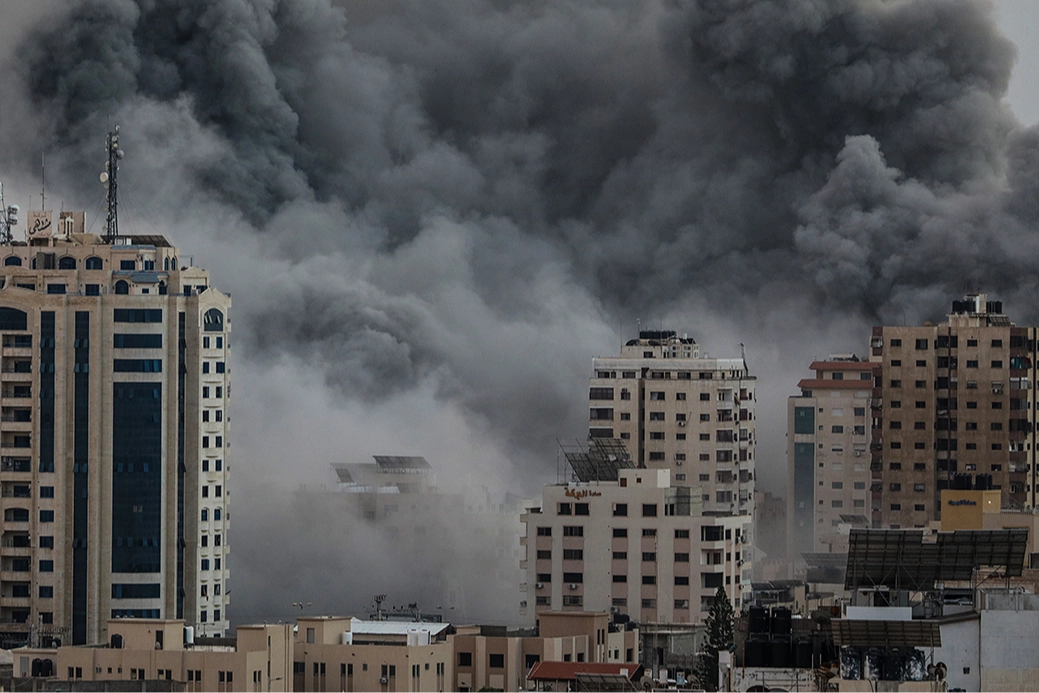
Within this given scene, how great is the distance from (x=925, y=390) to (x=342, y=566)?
14.3m

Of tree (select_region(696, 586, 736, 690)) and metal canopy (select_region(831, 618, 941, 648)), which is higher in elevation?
metal canopy (select_region(831, 618, 941, 648))

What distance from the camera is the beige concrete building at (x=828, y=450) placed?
68875mm

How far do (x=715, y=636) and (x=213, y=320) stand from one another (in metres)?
12.1

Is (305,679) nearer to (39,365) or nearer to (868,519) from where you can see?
(39,365)

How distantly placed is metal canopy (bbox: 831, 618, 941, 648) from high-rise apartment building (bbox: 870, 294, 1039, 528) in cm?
3749

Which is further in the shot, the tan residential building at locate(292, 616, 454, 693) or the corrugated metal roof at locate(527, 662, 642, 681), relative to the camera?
the tan residential building at locate(292, 616, 454, 693)

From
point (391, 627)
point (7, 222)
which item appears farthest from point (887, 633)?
point (7, 222)

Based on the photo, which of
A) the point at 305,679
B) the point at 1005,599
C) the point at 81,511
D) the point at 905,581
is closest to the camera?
the point at 1005,599

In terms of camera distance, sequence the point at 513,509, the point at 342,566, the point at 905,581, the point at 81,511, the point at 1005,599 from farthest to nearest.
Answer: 1. the point at 513,509
2. the point at 342,566
3. the point at 81,511
4. the point at 905,581
5. the point at 1005,599

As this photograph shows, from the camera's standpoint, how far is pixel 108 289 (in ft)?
175

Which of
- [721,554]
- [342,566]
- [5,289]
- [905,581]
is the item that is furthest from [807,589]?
[905,581]

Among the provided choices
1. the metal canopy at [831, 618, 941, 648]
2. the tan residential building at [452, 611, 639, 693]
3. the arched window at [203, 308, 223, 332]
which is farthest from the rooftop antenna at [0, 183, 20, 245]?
the metal canopy at [831, 618, 941, 648]

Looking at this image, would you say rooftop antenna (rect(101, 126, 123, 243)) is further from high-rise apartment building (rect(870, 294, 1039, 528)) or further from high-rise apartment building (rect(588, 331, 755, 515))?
high-rise apartment building (rect(870, 294, 1039, 528))

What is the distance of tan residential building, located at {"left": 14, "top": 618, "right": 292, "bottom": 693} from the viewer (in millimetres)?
40875
